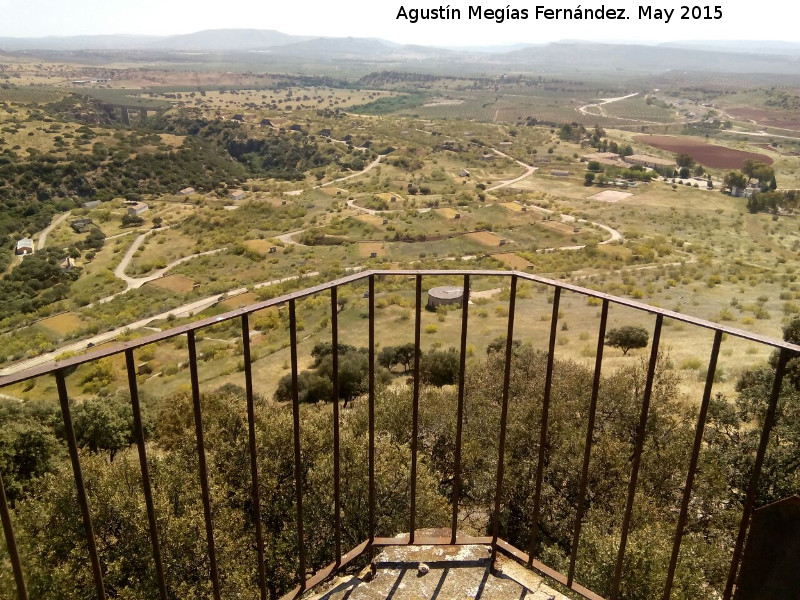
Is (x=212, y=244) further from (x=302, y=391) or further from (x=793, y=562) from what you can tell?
(x=793, y=562)

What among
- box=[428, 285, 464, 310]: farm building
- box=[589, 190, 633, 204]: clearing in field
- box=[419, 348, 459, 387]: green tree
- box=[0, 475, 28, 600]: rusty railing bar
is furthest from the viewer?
box=[589, 190, 633, 204]: clearing in field

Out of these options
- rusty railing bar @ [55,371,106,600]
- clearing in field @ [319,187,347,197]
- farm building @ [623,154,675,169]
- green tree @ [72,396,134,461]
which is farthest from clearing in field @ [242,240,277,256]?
farm building @ [623,154,675,169]

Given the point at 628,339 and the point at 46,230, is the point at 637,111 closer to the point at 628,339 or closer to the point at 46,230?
Answer: the point at 46,230

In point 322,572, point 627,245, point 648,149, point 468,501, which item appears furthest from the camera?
point 648,149

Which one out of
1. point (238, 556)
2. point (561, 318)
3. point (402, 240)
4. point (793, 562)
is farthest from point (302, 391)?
point (402, 240)

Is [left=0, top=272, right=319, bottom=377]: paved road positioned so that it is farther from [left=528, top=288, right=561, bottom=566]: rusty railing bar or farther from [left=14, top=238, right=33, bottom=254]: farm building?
[left=528, top=288, right=561, bottom=566]: rusty railing bar

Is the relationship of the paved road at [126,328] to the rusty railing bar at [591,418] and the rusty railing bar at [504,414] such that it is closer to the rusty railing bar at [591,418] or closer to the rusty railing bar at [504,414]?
the rusty railing bar at [504,414]
